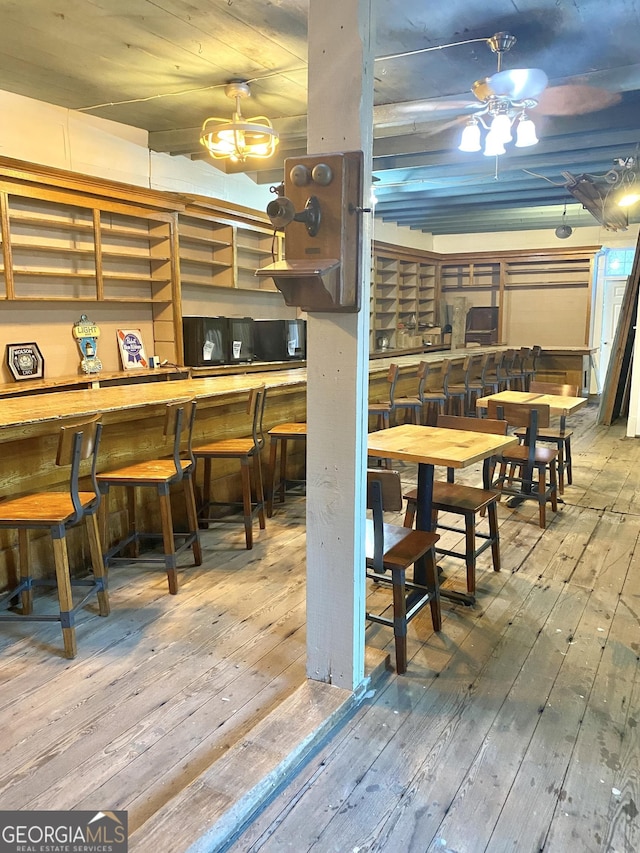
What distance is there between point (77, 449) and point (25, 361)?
2986 mm

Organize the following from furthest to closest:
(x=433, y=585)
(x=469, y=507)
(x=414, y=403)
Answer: (x=414, y=403)
(x=469, y=507)
(x=433, y=585)

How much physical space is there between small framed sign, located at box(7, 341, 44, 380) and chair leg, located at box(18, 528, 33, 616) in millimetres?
2579

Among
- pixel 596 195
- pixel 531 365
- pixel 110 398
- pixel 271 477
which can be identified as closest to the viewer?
pixel 110 398

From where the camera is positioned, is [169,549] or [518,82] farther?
[518,82]

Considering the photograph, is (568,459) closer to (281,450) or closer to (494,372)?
(281,450)

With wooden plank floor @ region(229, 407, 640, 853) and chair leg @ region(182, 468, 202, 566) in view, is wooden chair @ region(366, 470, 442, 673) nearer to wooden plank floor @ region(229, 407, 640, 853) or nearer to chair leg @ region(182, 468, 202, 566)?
wooden plank floor @ region(229, 407, 640, 853)

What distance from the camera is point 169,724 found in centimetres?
202

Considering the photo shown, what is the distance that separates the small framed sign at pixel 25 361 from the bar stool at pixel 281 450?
2.14 metres

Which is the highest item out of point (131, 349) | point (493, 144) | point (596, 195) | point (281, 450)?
point (596, 195)

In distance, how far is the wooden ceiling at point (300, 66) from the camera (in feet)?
10.7

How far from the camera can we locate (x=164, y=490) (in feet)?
9.48

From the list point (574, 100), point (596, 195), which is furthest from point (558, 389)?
point (596, 195)

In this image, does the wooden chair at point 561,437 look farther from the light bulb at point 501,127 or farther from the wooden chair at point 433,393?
the light bulb at point 501,127

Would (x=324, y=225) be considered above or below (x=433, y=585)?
above
